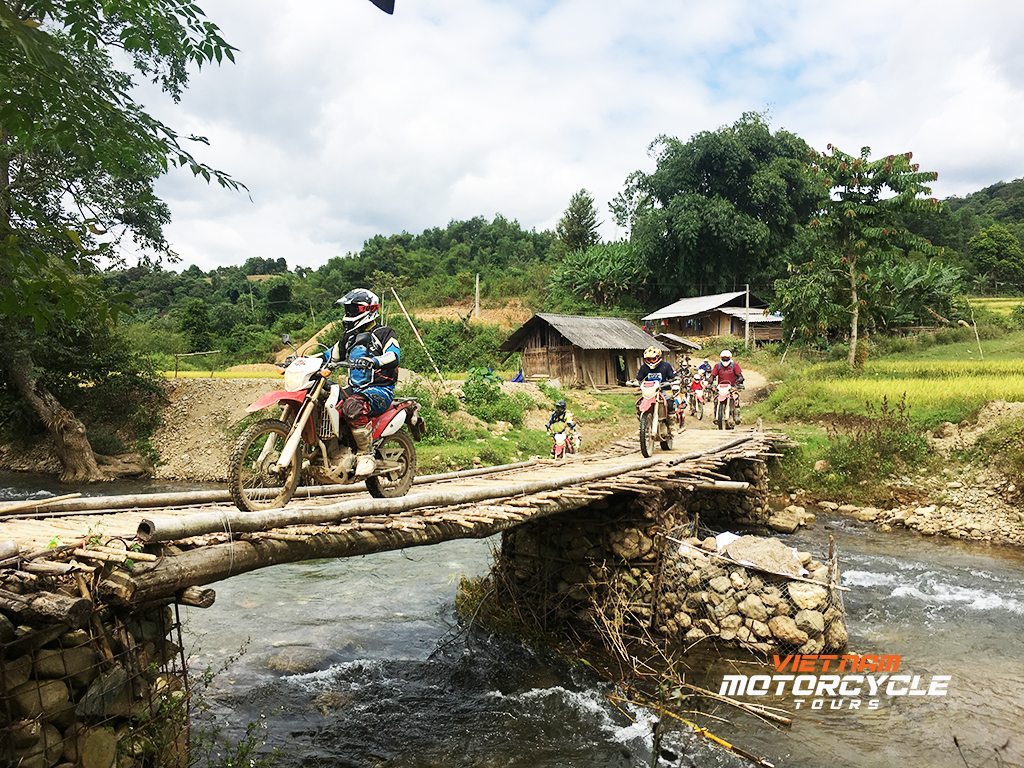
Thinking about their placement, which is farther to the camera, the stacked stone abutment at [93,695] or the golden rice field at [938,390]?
the golden rice field at [938,390]

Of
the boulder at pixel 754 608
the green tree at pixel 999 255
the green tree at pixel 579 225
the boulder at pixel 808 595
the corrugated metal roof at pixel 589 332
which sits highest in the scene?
the green tree at pixel 579 225

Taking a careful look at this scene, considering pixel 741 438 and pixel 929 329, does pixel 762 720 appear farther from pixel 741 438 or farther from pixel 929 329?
pixel 929 329

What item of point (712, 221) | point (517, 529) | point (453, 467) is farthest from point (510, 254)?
point (517, 529)

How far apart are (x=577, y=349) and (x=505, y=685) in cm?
2500

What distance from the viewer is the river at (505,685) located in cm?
633

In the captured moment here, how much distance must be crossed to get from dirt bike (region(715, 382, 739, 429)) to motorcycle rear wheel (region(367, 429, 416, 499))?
13324 mm

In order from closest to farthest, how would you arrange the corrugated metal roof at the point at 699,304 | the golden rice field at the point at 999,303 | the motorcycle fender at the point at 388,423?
1. the motorcycle fender at the point at 388,423
2. the golden rice field at the point at 999,303
3. the corrugated metal roof at the point at 699,304

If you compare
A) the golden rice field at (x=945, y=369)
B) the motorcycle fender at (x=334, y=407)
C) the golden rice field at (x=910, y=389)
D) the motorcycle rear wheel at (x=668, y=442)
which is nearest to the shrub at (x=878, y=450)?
the golden rice field at (x=910, y=389)

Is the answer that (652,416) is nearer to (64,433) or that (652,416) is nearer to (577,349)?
(64,433)

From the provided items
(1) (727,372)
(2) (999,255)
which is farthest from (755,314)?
(1) (727,372)

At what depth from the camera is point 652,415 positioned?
1197 cm

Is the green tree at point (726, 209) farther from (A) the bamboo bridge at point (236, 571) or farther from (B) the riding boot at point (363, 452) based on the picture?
(B) the riding boot at point (363, 452)

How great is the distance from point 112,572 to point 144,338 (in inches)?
1333

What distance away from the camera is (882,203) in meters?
27.4
